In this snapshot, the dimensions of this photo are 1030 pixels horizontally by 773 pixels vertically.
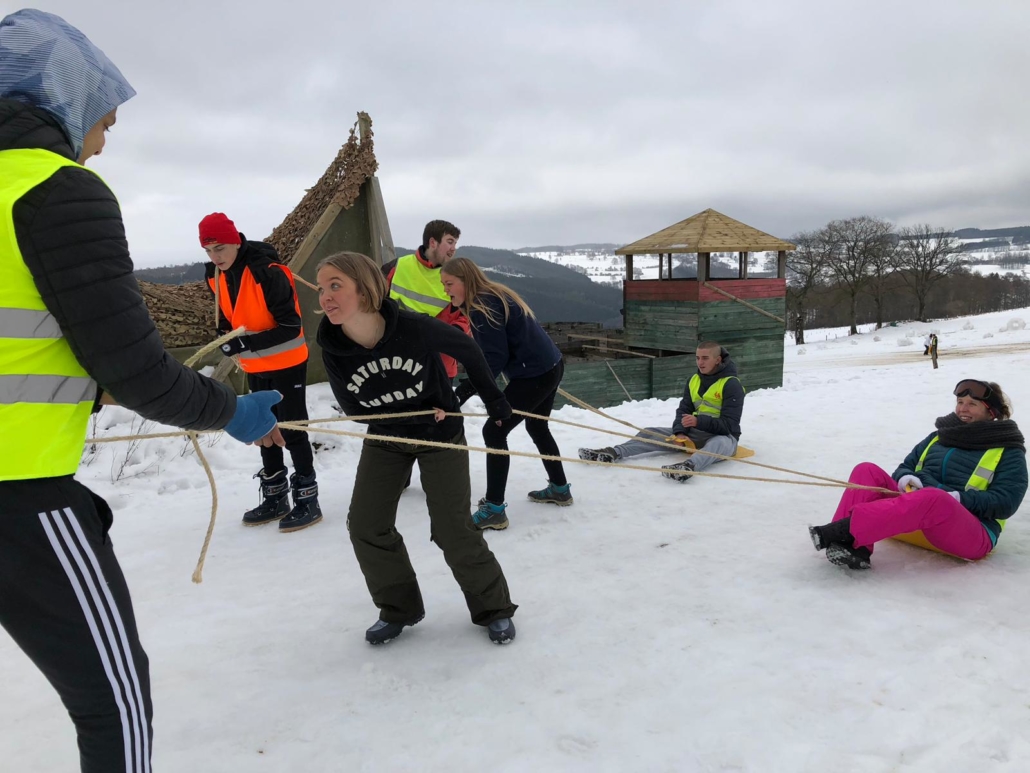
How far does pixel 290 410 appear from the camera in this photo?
4.54 meters

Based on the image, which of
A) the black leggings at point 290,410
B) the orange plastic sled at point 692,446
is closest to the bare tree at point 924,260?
the orange plastic sled at point 692,446

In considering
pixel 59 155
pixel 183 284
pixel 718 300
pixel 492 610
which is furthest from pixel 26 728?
pixel 718 300

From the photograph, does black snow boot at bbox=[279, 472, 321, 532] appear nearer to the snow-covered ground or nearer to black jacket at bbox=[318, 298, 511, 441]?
the snow-covered ground

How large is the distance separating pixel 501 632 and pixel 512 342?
2.06m

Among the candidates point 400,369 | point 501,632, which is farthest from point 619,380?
point 400,369

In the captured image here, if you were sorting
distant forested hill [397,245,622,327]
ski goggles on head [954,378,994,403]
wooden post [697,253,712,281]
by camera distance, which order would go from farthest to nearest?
distant forested hill [397,245,622,327]
wooden post [697,253,712,281]
ski goggles on head [954,378,994,403]

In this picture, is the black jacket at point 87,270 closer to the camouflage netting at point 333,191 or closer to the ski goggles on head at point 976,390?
the ski goggles on head at point 976,390

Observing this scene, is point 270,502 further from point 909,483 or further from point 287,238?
point 287,238

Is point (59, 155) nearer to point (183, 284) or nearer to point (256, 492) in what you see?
point (256, 492)

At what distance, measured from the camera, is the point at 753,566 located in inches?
149

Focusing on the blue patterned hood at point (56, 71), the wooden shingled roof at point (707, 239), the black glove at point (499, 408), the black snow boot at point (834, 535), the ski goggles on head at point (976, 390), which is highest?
the wooden shingled roof at point (707, 239)

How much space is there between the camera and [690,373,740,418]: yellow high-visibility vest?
6180 millimetres

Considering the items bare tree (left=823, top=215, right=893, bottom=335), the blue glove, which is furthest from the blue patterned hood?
bare tree (left=823, top=215, right=893, bottom=335)

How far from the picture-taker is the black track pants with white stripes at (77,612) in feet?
4.70
